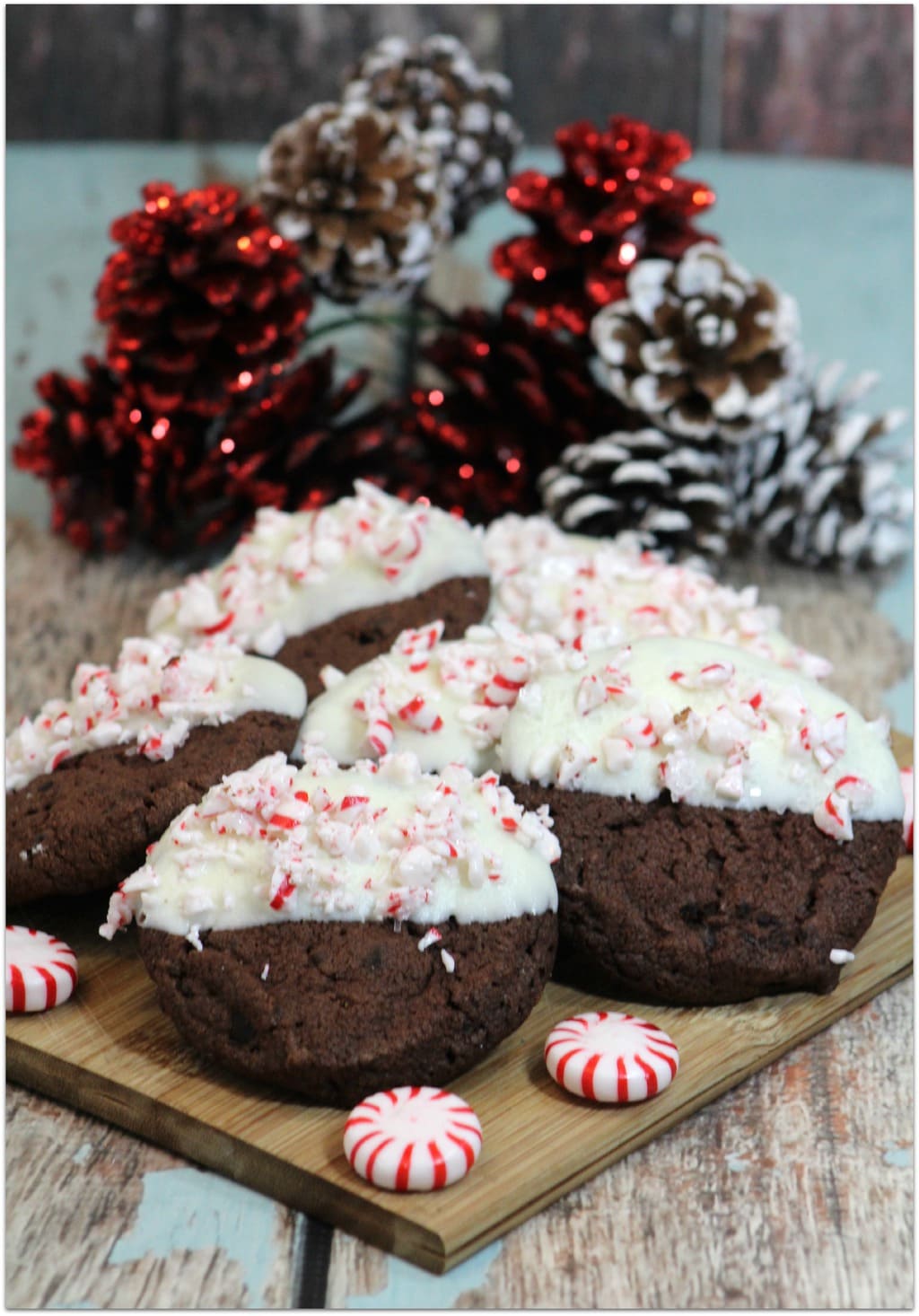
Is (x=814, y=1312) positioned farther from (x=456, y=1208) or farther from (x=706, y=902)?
(x=706, y=902)

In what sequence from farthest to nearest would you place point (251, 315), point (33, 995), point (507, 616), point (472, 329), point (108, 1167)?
point (472, 329) → point (251, 315) → point (507, 616) → point (33, 995) → point (108, 1167)

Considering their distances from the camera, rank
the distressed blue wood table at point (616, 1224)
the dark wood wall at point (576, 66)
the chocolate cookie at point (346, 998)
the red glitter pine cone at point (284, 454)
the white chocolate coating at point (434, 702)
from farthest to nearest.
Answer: the dark wood wall at point (576, 66), the red glitter pine cone at point (284, 454), the white chocolate coating at point (434, 702), the chocolate cookie at point (346, 998), the distressed blue wood table at point (616, 1224)

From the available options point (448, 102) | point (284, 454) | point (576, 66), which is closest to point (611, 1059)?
point (284, 454)

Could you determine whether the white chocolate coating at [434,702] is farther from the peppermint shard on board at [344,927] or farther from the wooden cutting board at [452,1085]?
the wooden cutting board at [452,1085]

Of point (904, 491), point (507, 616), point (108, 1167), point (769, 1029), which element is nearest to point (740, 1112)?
point (769, 1029)

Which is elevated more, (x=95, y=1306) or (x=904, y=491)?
(x=904, y=491)

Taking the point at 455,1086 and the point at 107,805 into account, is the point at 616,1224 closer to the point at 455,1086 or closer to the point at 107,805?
the point at 455,1086

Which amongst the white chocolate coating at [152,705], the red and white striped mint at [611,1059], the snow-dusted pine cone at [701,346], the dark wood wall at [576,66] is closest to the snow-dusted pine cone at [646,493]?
the snow-dusted pine cone at [701,346]
